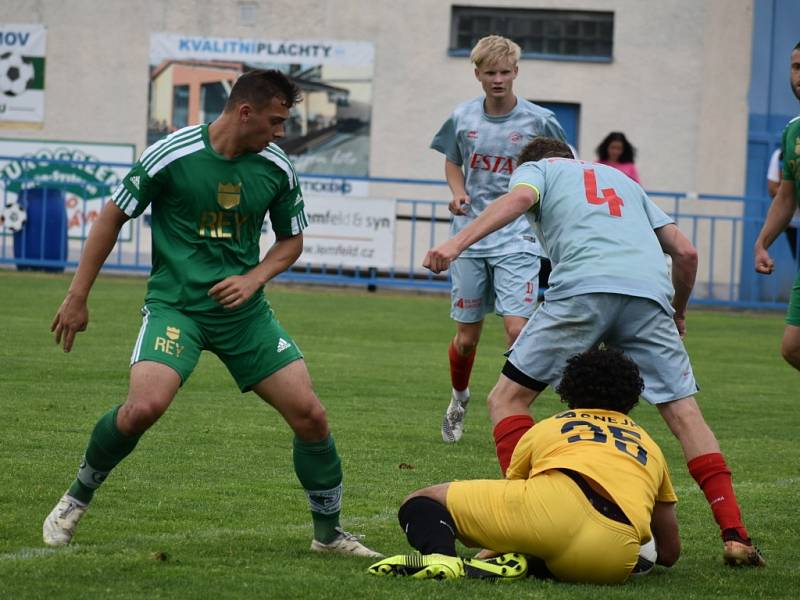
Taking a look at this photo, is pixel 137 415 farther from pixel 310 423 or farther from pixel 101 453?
pixel 310 423

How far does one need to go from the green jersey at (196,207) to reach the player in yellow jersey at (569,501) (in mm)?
1186

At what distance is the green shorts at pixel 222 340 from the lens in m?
5.56

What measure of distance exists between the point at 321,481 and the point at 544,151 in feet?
5.57

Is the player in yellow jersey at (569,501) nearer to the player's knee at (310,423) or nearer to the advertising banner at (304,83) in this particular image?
the player's knee at (310,423)

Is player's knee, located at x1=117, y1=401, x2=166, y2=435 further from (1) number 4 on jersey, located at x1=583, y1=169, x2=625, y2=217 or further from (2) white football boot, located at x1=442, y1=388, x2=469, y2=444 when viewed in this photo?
(2) white football boot, located at x1=442, y1=388, x2=469, y2=444

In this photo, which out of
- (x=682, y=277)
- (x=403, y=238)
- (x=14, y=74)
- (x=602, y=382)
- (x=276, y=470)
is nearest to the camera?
(x=602, y=382)

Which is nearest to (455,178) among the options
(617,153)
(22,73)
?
(617,153)

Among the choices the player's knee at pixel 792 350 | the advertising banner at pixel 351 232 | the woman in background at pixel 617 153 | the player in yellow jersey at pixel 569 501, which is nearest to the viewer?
the player in yellow jersey at pixel 569 501

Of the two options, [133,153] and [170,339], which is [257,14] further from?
[170,339]

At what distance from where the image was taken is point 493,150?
9.27 metres

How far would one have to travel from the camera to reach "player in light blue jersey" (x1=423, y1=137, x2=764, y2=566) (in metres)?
5.75

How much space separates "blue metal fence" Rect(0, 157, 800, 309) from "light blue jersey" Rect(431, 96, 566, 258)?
Answer: 1113cm

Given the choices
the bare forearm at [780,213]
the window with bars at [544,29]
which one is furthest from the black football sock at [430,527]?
the window with bars at [544,29]

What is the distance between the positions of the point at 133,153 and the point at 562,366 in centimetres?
2148
